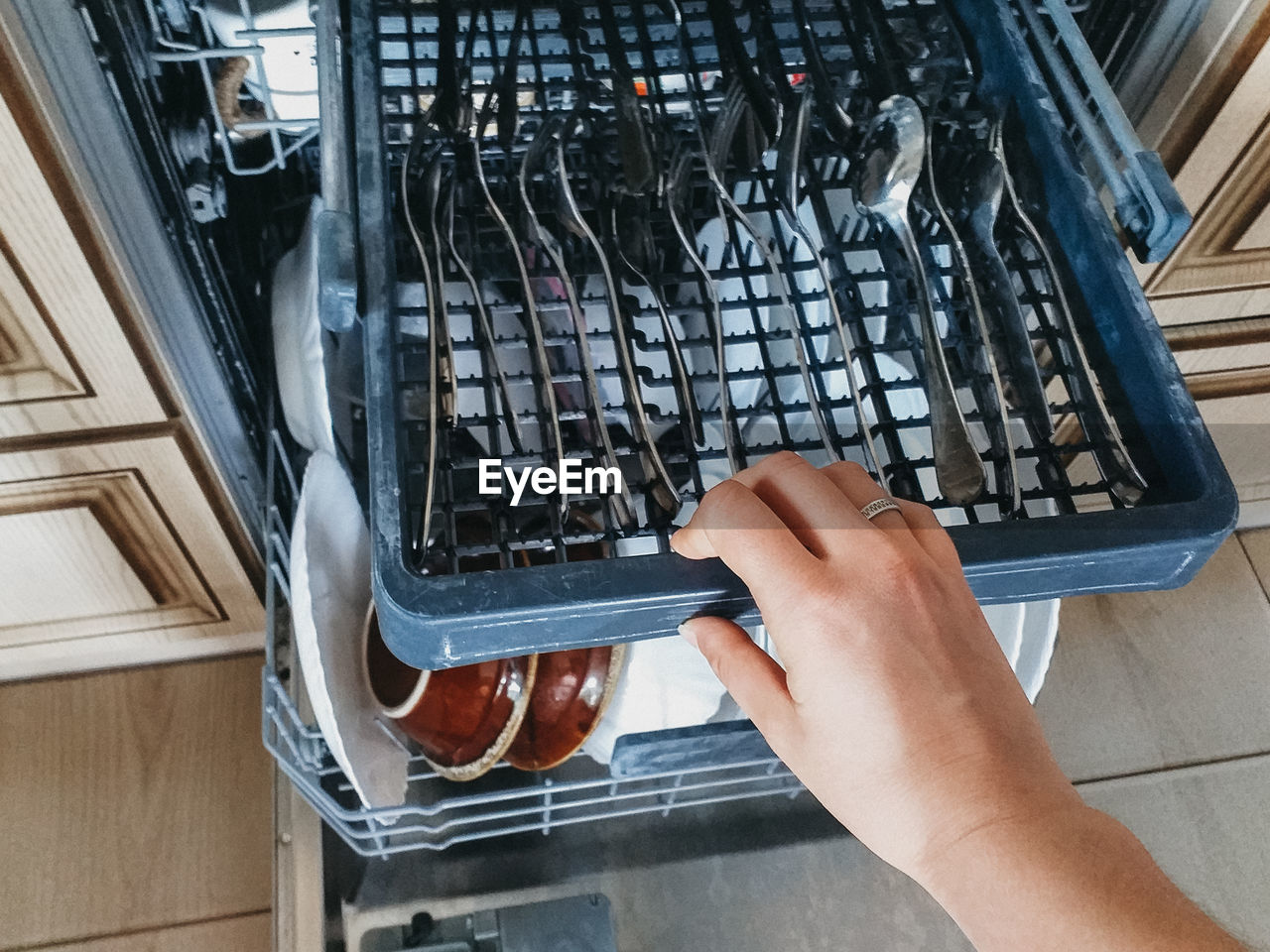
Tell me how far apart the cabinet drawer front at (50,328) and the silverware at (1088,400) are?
1.71 ft

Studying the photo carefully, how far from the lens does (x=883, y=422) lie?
1.63 feet

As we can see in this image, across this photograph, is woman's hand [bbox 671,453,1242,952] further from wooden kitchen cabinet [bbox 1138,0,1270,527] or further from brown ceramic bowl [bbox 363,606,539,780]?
wooden kitchen cabinet [bbox 1138,0,1270,527]

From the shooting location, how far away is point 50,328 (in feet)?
1.92

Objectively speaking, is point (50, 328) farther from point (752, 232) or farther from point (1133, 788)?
point (1133, 788)

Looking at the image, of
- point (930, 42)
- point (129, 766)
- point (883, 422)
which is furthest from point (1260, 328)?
point (129, 766)

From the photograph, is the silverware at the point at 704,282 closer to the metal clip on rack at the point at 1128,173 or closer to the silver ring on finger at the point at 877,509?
the silver ring on finger at the point at 877,509

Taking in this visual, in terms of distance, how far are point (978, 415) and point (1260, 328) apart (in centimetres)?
46

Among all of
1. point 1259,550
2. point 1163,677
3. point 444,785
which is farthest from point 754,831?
point 1259,550

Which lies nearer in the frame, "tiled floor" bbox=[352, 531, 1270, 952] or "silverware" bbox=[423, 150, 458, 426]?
"silverware" bbox=[423, 150, 458, 426]

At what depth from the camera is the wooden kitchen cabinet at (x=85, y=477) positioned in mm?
535

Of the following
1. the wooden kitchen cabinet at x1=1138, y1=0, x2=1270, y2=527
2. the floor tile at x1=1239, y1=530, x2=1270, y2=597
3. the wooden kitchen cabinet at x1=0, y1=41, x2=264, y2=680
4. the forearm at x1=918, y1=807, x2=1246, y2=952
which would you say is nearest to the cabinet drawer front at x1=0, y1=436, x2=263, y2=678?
the wooden kitchen cabinet at x1=0, y1=41, x2=264, y2=680

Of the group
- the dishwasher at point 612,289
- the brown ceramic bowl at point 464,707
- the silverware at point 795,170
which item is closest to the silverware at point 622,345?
the dishwasher at point 612,289

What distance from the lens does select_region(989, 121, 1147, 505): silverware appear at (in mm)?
474

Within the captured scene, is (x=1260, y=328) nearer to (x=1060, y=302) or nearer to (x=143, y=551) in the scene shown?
(x=1060, y=302)
